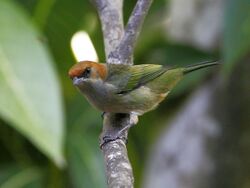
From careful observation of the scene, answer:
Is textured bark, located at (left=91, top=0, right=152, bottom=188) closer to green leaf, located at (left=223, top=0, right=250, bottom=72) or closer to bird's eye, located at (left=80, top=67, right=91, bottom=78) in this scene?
bird's eye, located at (left=80, top=67, right=91, bottom=78)

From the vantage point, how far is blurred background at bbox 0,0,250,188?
168 inches

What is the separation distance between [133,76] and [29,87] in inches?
22.5

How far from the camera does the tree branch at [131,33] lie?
2.77 meters

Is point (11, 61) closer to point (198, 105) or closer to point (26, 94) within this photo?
point (26, 94)

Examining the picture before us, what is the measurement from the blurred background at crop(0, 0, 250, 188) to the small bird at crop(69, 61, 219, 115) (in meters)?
0.76

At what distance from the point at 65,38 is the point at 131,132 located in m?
0.79

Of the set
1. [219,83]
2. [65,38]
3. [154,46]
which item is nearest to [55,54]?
[65,38]

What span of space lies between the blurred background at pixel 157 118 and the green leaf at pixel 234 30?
387 mm

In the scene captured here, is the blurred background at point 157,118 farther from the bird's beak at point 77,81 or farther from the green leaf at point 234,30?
the bird's beak at point 77,81

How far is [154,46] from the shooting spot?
4797 mm

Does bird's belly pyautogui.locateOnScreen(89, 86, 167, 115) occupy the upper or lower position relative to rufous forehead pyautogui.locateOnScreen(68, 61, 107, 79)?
lower

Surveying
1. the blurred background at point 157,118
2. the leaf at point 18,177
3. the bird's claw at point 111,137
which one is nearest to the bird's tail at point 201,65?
the blurred background at point 157,118

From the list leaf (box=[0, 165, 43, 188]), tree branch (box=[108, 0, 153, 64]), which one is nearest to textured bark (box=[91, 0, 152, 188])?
tree branch (box=[108, 0, 153, 64])

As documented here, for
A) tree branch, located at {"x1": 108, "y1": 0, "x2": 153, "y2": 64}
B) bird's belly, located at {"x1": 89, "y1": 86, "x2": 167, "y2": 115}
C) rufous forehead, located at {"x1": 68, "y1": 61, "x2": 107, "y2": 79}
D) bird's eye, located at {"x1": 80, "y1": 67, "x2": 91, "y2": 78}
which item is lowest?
bird's belly, located at {"x1": 89, "y1": 86, "x2": 167, "y2": 115}
